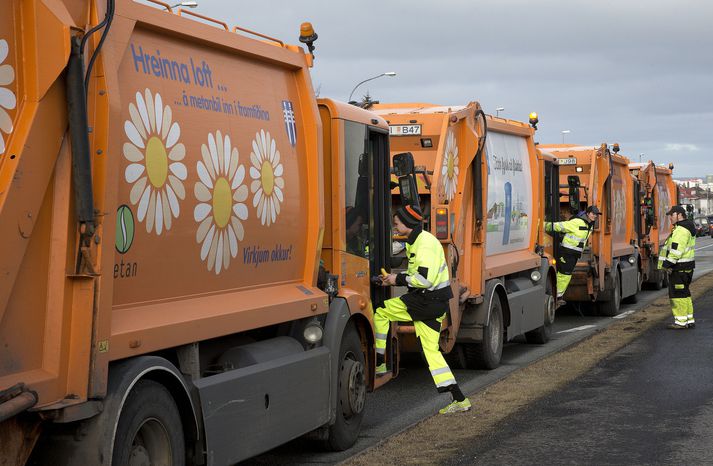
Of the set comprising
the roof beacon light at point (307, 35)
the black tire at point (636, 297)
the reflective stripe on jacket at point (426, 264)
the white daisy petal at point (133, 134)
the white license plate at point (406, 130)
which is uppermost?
the roof beacon light at point (307, 35)

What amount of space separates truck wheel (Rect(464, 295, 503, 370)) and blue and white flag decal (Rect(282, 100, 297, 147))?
5312 mm

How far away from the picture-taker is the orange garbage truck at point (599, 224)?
60.5 ft

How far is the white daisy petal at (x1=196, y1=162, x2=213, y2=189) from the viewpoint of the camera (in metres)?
6.03

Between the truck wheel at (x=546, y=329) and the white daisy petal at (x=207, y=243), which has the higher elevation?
the white daisy petal at (x=207, y=243)

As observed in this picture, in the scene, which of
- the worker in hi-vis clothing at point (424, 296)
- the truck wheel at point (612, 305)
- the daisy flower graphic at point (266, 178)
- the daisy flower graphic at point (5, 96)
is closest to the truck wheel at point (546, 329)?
the truck wheel at point (612, 305)

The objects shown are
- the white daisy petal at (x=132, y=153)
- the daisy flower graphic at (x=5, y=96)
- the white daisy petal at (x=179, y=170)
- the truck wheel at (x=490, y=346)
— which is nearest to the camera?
the daisy flower graphic at (x=5, y=96)

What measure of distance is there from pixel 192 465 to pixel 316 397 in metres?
1.54

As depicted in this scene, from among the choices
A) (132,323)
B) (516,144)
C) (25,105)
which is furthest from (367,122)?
(516,144)

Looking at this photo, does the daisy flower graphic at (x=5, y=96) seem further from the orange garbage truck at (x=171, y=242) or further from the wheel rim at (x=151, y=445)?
the wheel rim at (x=151, y=445)

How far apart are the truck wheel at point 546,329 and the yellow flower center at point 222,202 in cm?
918

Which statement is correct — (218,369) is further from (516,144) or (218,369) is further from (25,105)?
(516,144)

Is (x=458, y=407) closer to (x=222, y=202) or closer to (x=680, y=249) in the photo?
(x=222, y=202)

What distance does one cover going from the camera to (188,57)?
6156 mm

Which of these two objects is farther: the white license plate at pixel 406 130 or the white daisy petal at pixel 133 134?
the white license plate at pixel 406 130
